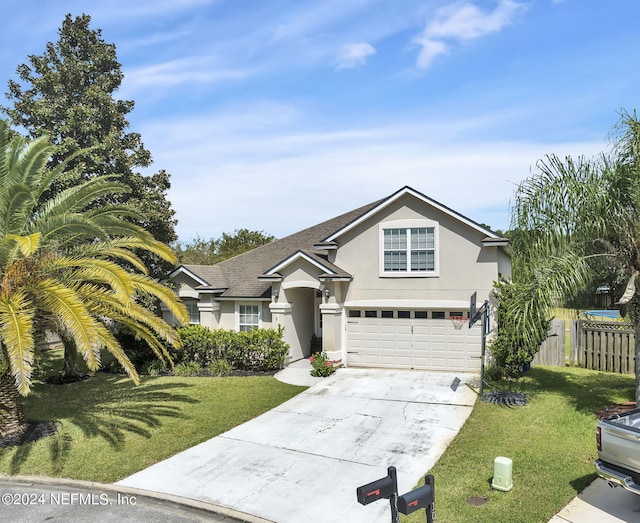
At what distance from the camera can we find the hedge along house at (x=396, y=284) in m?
16.4

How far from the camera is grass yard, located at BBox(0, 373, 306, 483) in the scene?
8.98 m

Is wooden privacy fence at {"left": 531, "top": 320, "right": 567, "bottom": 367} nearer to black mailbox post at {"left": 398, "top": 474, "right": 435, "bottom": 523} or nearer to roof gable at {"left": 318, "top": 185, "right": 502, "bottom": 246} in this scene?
roof gable at {"left": 318, "top": 185, "right": 502, "bottom": 246}

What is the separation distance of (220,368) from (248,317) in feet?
10.7

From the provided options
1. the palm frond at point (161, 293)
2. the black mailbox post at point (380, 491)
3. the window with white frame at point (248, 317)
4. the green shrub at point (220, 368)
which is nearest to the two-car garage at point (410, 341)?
the window with white frame at point (248, 317)

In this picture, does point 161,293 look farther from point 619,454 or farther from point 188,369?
point 619,454

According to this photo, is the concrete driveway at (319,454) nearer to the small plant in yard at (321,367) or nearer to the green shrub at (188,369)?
the small plant in yard at (321,367)

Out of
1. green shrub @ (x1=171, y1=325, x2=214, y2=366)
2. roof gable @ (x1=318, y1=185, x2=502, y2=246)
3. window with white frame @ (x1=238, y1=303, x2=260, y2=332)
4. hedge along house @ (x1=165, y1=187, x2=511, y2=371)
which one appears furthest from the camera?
window with white frame @ (x1=238, y1=303, x2=260, y2=332)

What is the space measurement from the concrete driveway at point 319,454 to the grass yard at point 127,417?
588 mm

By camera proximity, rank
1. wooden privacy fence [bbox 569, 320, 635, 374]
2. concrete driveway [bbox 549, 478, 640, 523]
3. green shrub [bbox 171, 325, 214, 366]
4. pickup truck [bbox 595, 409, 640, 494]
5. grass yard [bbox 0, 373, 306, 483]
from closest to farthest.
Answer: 1. pickup truck [bbox 595, 409, 640, 494]
2. concrete driveway [bbox 549, 478, 640, 523]
3. grass yard [bbox 0, 373, 306, 483]
4. wooden privacy fence [bbox 569, 320, 635, 374]
5. green shrub [bbox 171, 325, 214, 366]

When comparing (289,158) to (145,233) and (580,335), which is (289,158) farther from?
(580,335)

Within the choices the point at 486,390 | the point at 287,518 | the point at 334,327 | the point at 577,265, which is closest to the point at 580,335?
the point at 486,390

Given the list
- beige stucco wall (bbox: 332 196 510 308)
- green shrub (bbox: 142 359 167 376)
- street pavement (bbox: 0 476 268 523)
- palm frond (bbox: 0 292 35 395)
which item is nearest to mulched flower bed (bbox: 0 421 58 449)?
street pavement (bbox: 0 476 268 523)

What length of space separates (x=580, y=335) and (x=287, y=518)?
13810 millimetres

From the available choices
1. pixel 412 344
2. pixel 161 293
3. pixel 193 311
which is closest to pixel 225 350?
pixel 193 311
